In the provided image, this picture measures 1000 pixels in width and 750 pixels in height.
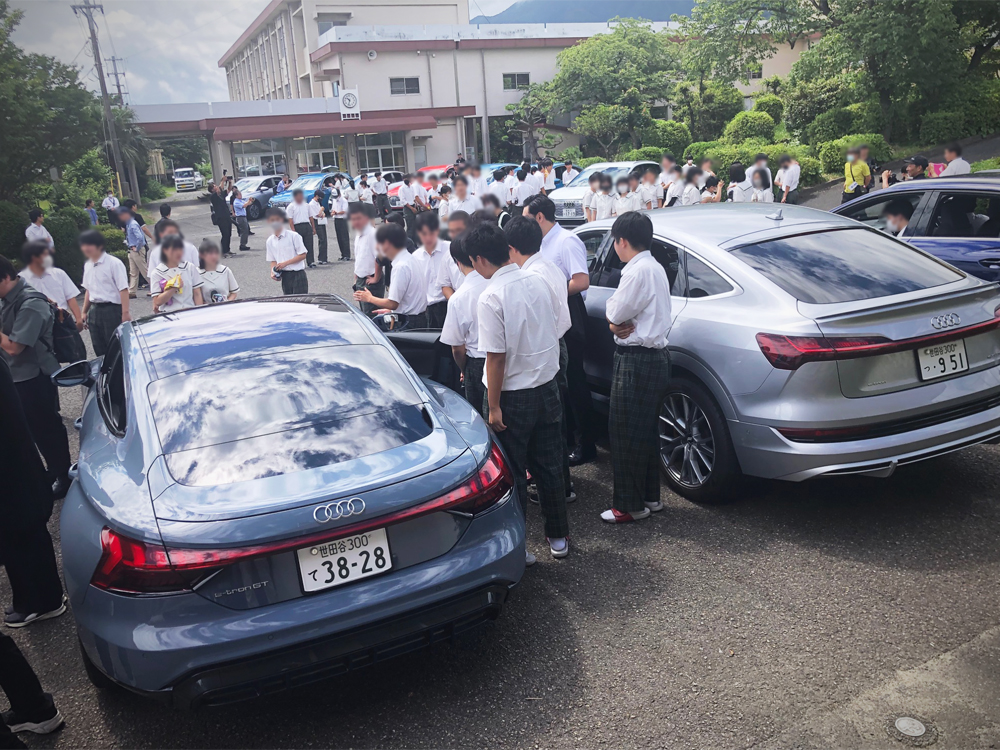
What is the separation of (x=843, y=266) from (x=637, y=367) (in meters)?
1.35

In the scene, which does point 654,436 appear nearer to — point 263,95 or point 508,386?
point 508,386

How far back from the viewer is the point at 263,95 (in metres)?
65.0

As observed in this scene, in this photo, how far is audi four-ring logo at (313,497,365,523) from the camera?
9.03 feet

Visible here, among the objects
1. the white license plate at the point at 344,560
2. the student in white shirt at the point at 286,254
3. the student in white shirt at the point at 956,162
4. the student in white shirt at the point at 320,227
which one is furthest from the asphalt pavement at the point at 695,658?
the student in white shirt at the point at 320,227

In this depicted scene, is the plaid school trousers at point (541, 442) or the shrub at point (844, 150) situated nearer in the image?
the plaid school trousers at point (541, 442)

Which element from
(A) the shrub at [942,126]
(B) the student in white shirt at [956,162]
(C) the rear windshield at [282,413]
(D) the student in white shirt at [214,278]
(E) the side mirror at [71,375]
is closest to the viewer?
(C) the rear windshield at [282,413]

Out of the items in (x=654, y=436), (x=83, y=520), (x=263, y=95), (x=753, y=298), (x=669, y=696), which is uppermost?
(x=263, y=95)

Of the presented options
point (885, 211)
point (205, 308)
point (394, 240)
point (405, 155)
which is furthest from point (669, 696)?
point (405, 155)

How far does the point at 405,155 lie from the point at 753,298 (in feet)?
134

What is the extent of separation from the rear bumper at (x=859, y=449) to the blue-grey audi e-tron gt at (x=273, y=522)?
1.61 metres

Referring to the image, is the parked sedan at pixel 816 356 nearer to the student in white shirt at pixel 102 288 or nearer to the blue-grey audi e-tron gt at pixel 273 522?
the blue-grey audi e-tron gt at pixel 273 522

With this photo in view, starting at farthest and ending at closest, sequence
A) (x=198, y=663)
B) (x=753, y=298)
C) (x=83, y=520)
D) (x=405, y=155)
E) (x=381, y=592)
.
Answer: (x=405, y=155), (x=753, y=298), (x=83, y=520), (x=381, y=592), (x=198, y=663)

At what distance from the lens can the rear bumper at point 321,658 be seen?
2.68 metres

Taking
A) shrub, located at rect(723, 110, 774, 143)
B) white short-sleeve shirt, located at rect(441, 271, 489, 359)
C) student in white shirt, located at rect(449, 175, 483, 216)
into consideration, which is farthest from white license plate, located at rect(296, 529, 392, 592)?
shrub, located at rect(723, 110, 774, 143)
